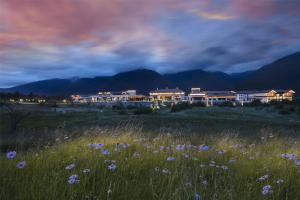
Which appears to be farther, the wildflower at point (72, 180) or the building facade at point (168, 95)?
the building facade at point (168, 95)

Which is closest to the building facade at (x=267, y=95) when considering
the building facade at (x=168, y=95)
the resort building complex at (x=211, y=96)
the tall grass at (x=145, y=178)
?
the resort building complex at (x=211, y=96)

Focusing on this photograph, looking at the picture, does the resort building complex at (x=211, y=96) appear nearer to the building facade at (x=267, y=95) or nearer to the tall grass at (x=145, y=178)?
the building facade at (x=267, y=95)

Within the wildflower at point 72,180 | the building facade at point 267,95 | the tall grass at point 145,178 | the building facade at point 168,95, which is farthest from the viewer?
the building facade at point 168,95

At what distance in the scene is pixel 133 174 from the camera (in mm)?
3887

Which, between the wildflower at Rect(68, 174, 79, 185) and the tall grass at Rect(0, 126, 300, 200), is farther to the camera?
the tall grass at Rect(0, 126, 300, 200)

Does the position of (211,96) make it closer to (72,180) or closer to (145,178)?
(145,178)

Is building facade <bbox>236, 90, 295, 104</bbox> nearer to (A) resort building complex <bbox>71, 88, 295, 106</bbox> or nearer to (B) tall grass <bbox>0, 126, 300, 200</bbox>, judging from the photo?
(A) resort building complex <bbox>71, 88, 295, 106</bbox>

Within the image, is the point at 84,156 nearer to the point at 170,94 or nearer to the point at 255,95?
the point at 255,95

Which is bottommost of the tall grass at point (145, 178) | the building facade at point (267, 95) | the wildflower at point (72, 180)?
the building facade at point (267, 95)

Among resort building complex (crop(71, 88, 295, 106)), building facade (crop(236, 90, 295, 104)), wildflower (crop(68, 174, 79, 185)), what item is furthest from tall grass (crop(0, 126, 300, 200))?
building facade (crop(236, 90, 295, 104))

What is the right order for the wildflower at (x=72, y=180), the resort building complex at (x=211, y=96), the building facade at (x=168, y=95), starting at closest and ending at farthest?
the wildflower at (x=72, y=180) → the resort building complex at (x=211, y=96) → the building facade at (x=168, y=95)

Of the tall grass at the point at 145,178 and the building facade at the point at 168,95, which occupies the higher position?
the tall grass at the point at 145,178

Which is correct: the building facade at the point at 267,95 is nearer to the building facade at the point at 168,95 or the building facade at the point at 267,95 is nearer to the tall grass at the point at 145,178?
the building facade at the point at 168,95

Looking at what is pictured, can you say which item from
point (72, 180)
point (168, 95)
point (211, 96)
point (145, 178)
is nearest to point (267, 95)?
point (211, 96)
